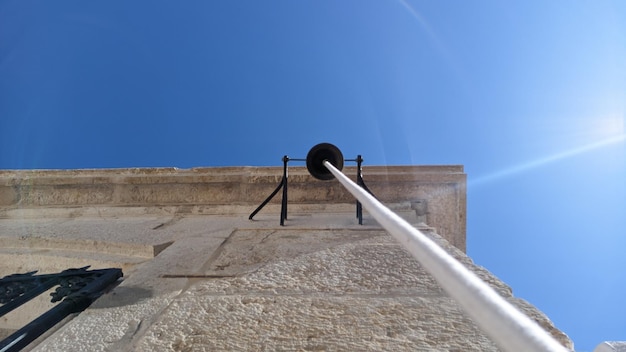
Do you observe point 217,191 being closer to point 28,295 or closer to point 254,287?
point 28,295

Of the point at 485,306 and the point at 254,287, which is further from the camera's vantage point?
the point at 254,287

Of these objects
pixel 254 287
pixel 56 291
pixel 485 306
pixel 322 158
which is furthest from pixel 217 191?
pixel 485 306

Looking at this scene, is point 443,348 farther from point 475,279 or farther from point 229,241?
point 229,241

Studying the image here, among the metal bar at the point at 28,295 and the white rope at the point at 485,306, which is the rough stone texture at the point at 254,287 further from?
the white rope at the point at 485,306

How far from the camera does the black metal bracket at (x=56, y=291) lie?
1.31m

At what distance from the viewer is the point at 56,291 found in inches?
62.4

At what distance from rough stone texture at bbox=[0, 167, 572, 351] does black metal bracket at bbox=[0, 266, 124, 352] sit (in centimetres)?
8

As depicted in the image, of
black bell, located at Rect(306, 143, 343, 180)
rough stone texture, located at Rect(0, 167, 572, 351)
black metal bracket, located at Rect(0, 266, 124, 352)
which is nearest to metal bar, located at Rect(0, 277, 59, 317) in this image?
black metal bracket, located at Rect(0, 266, 124, 352)

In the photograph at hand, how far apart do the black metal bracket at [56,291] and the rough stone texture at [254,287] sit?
0.08 metres

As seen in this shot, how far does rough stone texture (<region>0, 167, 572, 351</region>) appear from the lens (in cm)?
111

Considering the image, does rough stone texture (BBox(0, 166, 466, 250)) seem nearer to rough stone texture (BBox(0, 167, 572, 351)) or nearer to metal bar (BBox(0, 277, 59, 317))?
rough stone texture (BBox(0, 167, 572, 351))

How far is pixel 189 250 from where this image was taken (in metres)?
2.03

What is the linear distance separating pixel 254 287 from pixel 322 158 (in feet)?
4.37

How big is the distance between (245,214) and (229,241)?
110 centimetres
